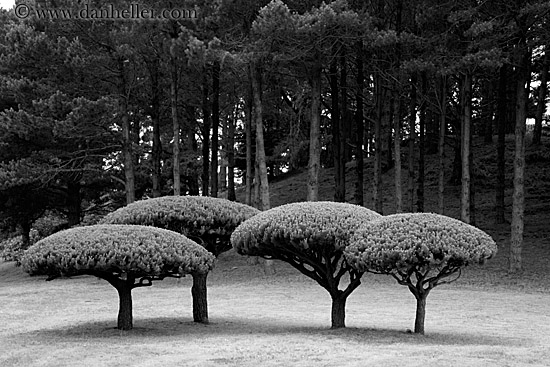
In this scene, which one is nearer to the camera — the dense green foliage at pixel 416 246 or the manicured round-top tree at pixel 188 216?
the dense green foliage at pixel 416 246

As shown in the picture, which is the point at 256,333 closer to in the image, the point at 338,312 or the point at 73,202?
the point at 338,312

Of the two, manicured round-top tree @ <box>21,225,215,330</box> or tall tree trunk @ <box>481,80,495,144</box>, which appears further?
tall tree trunk @ <box>481,80,495,144</box>

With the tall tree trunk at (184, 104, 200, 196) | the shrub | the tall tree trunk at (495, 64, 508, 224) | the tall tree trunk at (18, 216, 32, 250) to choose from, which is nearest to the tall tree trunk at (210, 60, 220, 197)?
the tall tree trunk at (184, 104, 200, 196)

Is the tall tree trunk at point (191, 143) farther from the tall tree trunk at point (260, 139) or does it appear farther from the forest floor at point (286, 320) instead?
the tall tree trunk at point (260, 139)

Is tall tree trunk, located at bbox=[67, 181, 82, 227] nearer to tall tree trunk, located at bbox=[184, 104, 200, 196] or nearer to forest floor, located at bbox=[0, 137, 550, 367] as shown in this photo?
forest floor, located at bbox=[0, 137, 550, 367]

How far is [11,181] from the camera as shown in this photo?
913 inches

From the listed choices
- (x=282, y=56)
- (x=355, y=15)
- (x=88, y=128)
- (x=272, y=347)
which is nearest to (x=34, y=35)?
(x=88, y=128)

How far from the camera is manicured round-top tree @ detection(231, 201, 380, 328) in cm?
1006

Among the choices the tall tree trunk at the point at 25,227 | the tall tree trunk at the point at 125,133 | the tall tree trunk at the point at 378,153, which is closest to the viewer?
the tall tree trunk at the point at 378,153

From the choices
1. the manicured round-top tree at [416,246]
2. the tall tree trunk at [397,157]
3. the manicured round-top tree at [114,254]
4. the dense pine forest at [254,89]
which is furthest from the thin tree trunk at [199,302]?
the tall tree trunk at [397,157]

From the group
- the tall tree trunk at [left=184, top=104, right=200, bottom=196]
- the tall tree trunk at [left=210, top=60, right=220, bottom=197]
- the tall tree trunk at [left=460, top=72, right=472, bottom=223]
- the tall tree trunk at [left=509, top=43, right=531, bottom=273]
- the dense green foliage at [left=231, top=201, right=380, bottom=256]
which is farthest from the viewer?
the tall tree trunk at [left=184, top=104, right=200, bottom=196]

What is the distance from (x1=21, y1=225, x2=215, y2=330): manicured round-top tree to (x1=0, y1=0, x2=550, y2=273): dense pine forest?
9349 mm

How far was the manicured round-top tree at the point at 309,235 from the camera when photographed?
10062 mm

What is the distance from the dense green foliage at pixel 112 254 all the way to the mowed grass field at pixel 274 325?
39.5 inches
